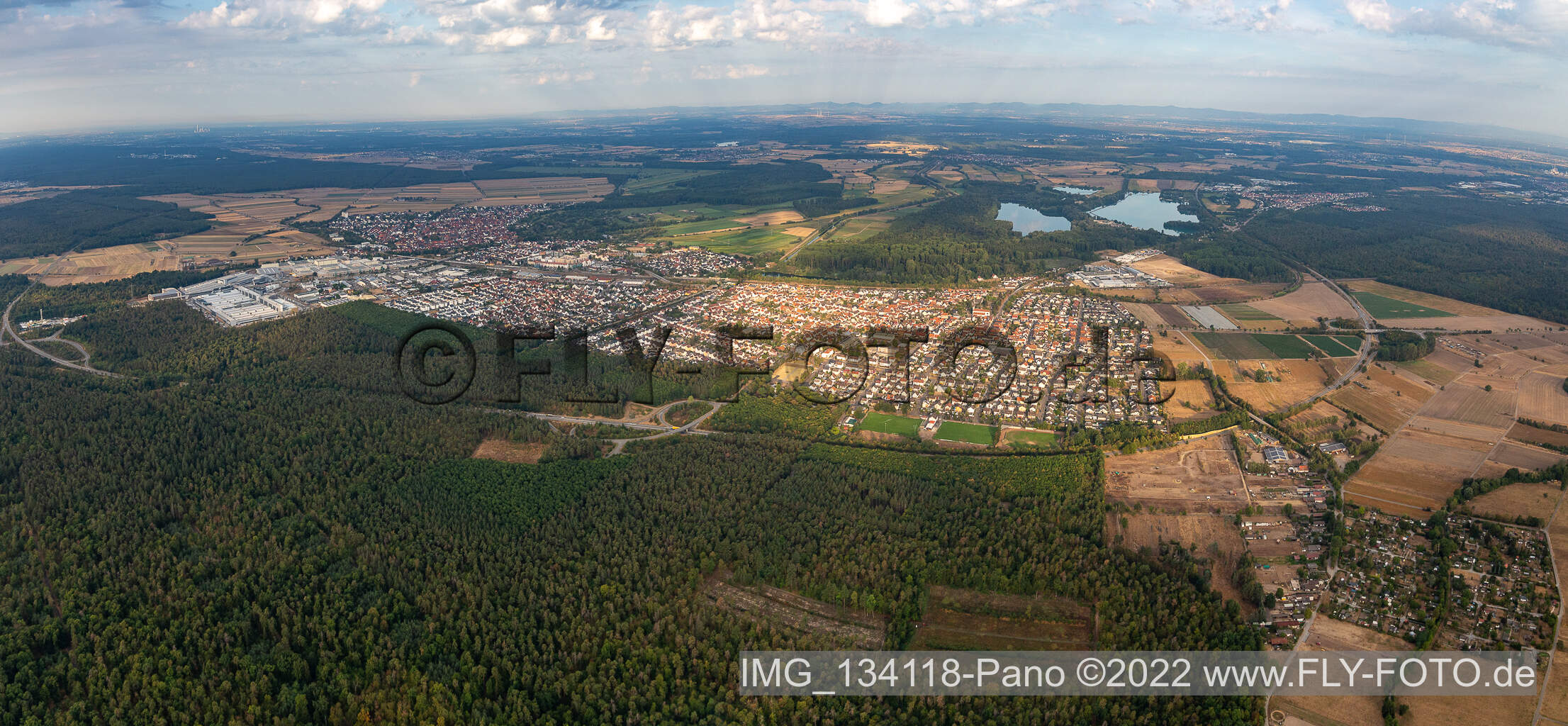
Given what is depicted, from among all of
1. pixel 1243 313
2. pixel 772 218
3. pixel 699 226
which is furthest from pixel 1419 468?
pixel 772 218

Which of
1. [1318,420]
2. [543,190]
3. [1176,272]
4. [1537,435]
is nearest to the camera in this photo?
[1537,435]

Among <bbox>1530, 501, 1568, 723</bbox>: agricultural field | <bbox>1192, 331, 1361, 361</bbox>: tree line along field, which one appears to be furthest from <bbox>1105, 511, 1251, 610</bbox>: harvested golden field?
<bbox>1192, 331, 1361, 361</bbox>: tree line along field

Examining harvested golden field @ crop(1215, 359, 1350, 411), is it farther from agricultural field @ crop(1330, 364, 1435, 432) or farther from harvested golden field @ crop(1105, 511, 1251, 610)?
harvested golden field @ crop(1105, 511, 1251, 610)

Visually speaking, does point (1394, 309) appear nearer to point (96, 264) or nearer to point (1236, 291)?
point (1236, 291)

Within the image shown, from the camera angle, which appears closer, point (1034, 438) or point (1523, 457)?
point (1523, 457)

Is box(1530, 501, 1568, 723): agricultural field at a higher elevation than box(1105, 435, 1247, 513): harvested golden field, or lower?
lower

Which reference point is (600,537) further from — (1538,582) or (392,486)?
(1538,582)

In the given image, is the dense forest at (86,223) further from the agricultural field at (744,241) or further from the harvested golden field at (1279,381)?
the harvested golden field at (1279,381)
